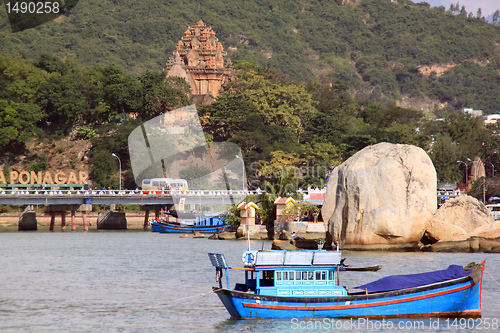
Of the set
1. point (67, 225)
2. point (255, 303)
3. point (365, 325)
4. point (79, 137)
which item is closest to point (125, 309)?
point (255, 303)

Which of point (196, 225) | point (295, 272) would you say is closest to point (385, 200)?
point (295, 272)

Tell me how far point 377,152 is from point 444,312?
30.6 meters

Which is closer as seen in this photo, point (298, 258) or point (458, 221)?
point (298, 258)

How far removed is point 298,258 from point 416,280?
19.5ft

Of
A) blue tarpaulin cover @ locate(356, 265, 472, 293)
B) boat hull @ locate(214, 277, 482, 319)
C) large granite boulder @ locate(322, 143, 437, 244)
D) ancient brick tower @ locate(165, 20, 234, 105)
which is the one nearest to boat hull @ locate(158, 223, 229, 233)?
large granite boulder @ locate(322, 143, 437, 244)

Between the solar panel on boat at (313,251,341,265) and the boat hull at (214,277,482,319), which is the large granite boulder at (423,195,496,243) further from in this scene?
the solar panel on boat at (313,251,341,265)

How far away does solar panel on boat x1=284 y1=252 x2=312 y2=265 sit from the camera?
30.7 m

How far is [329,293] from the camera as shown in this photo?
30422 millimetres

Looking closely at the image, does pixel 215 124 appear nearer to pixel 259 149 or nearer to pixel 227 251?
pixel 259 149

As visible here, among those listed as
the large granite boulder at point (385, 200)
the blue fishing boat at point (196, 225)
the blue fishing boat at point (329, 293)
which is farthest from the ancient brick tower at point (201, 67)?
the blue fishing boat at point (329, 293)

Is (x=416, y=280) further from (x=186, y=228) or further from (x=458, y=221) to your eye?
(x=186, y=228)

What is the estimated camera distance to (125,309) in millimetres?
33406

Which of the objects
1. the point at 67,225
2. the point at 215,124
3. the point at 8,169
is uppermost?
the point at 215,124

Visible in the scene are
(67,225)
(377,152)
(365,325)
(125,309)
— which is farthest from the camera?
(67,225)
